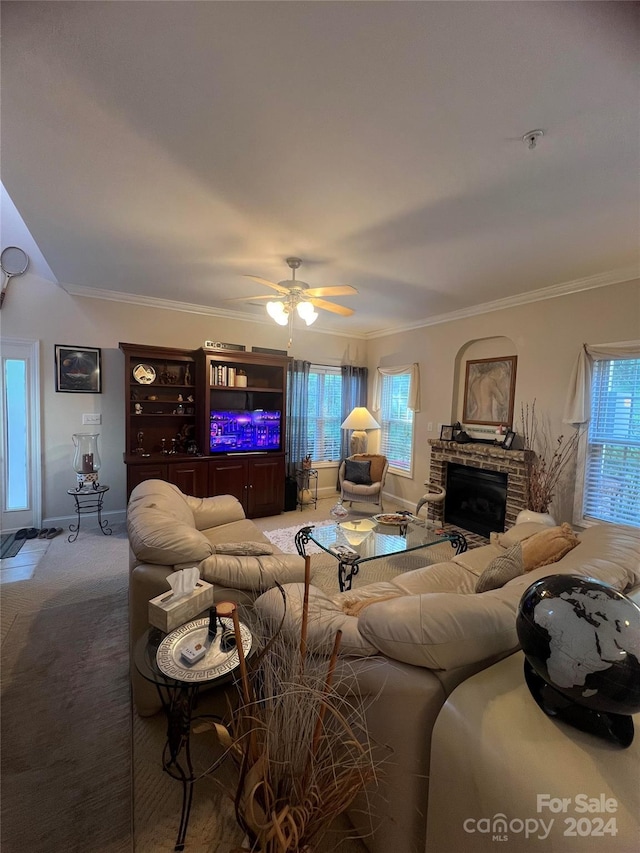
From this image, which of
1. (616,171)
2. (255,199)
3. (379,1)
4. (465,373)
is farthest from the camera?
(465,373)

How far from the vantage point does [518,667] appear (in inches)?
45.9

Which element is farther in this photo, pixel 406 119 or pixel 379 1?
pixel 406 119

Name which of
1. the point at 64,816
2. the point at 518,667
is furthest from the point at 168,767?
the point at 518,667

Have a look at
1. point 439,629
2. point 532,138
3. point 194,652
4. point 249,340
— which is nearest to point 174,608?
point 194,652

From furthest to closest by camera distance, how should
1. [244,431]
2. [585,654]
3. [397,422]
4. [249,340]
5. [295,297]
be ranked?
1. [397,422]
2. [249,340]
3. [244,431]
4. [295,297]
5. [585,654]

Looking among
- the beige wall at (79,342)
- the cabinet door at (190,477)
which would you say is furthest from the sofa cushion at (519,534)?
the beige wall at (79,342)

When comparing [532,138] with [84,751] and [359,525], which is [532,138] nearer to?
[359,525]

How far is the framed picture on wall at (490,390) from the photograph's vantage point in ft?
13.4

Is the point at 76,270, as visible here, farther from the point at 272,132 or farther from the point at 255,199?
the point at 272,132

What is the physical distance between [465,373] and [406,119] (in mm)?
3503

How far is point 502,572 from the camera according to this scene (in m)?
1.82

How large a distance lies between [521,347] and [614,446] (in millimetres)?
1359

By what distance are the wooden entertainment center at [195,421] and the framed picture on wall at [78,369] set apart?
405 millimetres

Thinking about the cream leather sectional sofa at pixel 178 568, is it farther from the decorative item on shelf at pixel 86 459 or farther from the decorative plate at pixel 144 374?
the decorative plate at pixel 144 374
